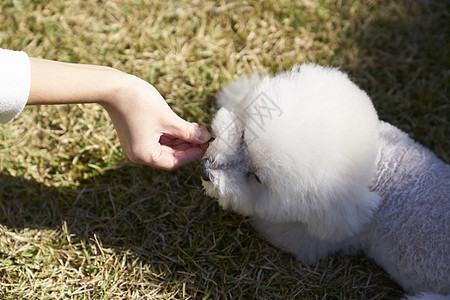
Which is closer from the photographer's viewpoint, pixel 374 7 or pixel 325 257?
pixel 325 257

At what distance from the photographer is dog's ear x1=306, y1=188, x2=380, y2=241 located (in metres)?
1.40

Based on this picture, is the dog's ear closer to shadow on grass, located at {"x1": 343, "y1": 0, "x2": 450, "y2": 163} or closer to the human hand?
the human hand

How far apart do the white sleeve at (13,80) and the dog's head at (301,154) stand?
652 millimetres

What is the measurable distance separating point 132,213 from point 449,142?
5.25 feet

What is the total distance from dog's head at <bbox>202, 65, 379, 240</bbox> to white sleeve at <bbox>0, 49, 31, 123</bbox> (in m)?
0.65

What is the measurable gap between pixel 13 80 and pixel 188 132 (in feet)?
1.97

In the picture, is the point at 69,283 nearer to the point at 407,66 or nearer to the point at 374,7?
the point at 407,66

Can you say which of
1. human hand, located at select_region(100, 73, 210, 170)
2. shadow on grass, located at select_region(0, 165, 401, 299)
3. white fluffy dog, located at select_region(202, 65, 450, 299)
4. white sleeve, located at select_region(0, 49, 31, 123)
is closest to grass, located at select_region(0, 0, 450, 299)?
shadow on grass, located at select_region(0, 165, 401, 299)

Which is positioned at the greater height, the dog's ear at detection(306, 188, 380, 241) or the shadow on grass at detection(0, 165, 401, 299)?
the dog's ear at detection(306, 188, 380, 241)

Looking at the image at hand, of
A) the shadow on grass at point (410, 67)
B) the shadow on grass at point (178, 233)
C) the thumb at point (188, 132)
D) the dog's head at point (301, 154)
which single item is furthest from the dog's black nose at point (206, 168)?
the shadow on grass at point (410, 67)

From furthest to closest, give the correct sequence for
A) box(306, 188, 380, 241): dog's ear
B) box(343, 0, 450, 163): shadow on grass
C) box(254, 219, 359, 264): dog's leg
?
box(343, 0, 450, 163): shadow on grass < box(254, 219, 359, 264): dog's leg < box(306, 188, 380, 241): dog's ear

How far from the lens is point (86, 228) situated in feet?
5.94

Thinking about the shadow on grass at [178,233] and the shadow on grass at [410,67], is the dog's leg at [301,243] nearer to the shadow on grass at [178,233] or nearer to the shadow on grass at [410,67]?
the shadow on grass at [178,233]

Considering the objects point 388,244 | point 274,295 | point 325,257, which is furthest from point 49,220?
point 388,244
